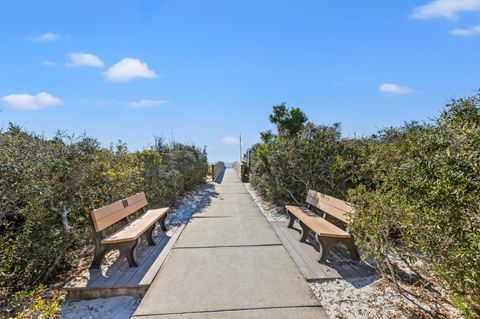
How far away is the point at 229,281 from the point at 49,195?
292 centimetres

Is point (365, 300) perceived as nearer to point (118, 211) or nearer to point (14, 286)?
point (118, 211)

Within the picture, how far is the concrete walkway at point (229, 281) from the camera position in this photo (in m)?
2.92

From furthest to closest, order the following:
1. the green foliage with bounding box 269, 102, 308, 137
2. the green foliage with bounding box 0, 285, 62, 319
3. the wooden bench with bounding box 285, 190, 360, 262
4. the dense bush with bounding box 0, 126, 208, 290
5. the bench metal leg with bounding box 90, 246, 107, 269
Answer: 1. the green foliage with bounding box 269, 102, 308, 137
2. the wooden bench with bounding box 285, 190, 360, 262
3. the bench metal leg with bounding box 90, 246, 107, 269
4. the dense bush with bounding box 0, 126, 208, 290
5. the green foliage with bounding box 0, 285, 62, 319

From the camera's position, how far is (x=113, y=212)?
170 inches

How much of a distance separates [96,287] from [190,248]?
66.6 inches

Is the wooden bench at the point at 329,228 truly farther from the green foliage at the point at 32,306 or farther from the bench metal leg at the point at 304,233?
the green foliage at the point at 32,306

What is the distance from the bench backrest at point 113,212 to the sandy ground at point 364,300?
300 cm

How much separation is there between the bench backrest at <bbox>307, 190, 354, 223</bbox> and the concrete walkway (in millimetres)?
1050

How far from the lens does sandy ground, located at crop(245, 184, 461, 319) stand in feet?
9.50

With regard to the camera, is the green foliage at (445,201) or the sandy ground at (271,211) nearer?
the green foliage at (445,201)

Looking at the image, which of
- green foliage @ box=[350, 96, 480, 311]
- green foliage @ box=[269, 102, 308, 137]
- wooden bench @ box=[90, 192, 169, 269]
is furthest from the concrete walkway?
green foliage @ box=[269, 102, 308, 137]

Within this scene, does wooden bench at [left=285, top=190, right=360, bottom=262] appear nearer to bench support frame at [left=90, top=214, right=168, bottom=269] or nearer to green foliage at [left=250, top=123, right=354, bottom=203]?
green foliage at [left=250, top=123, right=354, bottom=203]

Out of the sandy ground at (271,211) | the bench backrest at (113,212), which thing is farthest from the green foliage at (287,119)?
the bench backrest at (113,212)

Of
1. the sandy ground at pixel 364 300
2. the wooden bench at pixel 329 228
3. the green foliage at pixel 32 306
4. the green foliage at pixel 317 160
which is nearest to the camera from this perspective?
the green foliage at pixel 32 306
